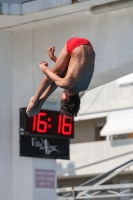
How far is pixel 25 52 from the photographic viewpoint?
9586 millimetres

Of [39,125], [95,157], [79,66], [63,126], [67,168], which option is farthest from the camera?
[67,168]

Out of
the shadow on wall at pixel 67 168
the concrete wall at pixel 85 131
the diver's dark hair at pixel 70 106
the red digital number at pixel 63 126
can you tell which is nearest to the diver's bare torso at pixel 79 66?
the diver's dark hair at pixel 70 106

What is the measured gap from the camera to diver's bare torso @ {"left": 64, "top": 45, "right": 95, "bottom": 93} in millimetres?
5449

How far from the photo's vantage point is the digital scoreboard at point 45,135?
30.9 feet

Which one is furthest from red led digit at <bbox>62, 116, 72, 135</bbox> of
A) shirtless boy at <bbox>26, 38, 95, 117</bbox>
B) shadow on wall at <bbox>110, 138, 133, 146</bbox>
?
shadow on wall at <bbox>110, 138, 133, 146</bbox>

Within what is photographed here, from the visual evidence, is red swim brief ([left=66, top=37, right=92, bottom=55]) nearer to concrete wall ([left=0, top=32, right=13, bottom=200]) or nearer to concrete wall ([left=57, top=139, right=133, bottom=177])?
concrete wall ([left=0, top=32, right=13, bottom=200])

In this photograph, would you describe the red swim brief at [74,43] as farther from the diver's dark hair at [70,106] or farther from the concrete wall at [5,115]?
the concrete wall at [5,115]

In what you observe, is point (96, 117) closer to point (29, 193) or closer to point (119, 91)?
point (119, 91)

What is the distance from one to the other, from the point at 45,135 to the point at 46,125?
0.14 meters

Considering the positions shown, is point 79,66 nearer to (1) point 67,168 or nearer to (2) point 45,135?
(2) point 45,135

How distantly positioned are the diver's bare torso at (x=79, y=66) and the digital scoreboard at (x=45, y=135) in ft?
12.9

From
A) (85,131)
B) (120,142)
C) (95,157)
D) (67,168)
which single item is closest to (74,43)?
(120,142)

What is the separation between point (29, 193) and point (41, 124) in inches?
36.1

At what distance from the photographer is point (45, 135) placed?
9.55 m
